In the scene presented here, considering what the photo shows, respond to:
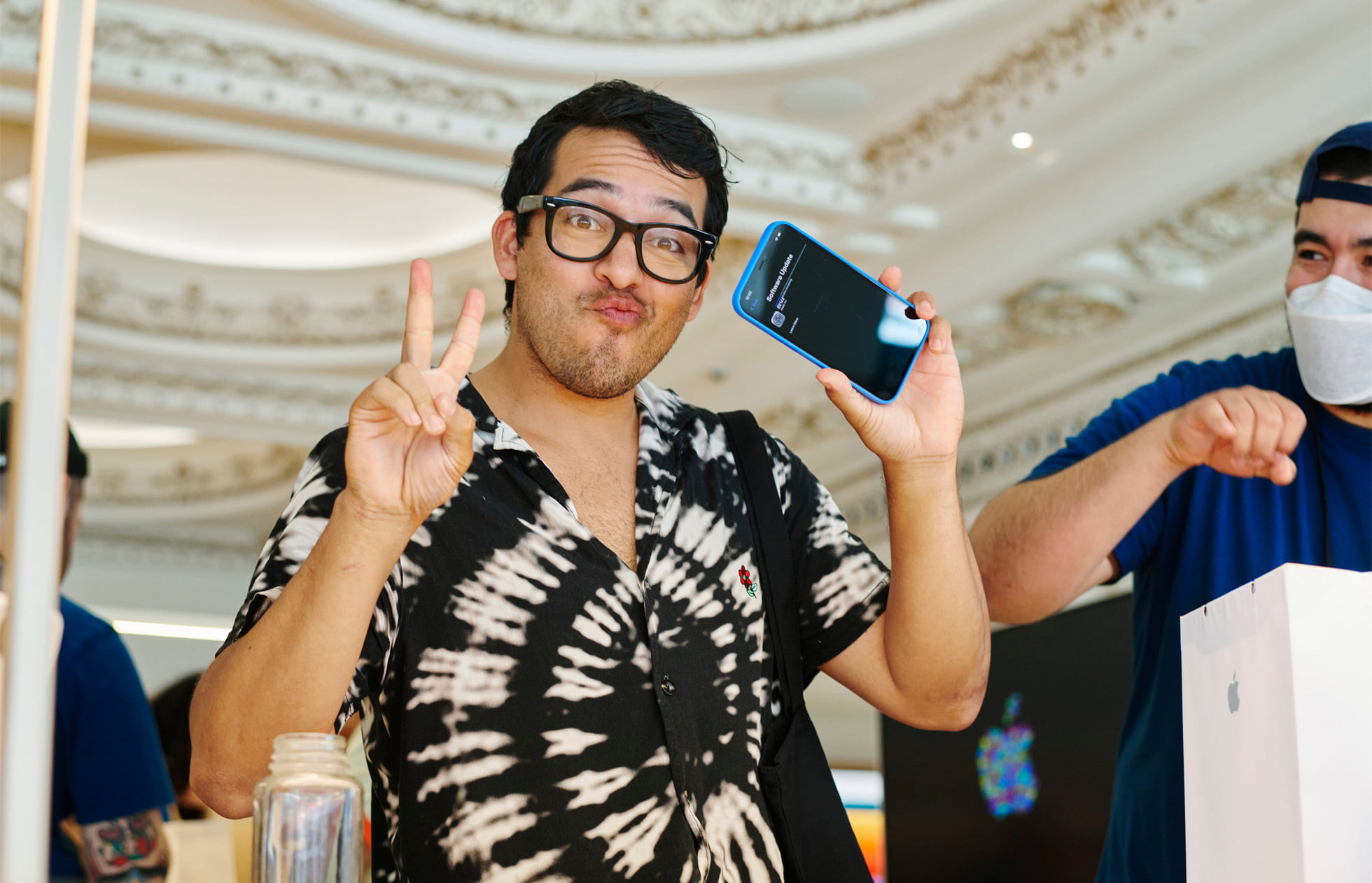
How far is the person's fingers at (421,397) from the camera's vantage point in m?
0.96

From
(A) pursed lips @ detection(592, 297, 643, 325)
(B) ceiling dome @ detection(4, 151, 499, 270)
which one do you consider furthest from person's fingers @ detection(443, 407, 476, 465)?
(B) ceiling dome @ detection(4, 151, 499, 270)

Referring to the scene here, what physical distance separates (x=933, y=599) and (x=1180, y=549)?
0.48 m

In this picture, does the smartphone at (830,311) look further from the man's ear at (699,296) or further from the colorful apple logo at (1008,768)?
the colorful apple logo at (1008,768)

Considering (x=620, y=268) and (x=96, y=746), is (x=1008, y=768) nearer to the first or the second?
(x=96, y=746)

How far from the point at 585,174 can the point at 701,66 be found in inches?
145

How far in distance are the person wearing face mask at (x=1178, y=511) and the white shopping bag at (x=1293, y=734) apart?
0.48 metres

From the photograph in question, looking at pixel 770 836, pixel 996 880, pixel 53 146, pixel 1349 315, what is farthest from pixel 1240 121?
pixel 53 146

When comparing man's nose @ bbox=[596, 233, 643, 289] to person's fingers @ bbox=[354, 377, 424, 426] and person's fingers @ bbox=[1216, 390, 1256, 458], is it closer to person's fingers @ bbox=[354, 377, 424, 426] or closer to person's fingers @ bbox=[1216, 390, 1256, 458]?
person's fingers @ bbox=[354, 377, 424, 426]

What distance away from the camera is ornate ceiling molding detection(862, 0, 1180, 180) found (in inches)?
171

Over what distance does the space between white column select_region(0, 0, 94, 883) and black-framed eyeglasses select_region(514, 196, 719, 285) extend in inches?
29.0

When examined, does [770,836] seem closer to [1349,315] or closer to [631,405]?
[631,405]

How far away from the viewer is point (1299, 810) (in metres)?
0.84

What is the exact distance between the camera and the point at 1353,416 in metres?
1.56

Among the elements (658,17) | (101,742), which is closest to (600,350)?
(101,742)
